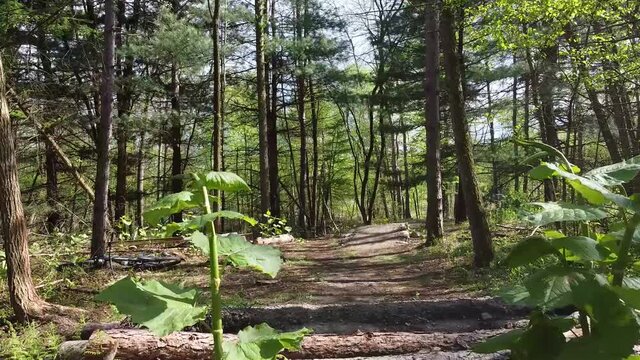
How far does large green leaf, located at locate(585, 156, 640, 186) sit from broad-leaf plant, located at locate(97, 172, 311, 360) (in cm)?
84

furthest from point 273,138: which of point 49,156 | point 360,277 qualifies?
point 360,277

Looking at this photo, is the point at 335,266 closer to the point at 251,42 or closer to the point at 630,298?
the point at 630,298

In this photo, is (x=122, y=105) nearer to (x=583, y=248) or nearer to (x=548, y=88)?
(x=548, y=88)

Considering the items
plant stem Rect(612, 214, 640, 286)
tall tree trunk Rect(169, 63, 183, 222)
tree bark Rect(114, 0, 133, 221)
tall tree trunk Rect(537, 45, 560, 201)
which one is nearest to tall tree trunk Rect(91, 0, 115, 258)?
tall tree trunk Rect(169, 63, 183, 222)

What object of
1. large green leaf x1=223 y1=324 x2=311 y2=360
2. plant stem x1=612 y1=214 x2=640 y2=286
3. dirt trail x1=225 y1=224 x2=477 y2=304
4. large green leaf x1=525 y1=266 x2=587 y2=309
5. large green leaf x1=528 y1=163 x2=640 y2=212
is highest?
large green leaf x1=528 y1=163 x2=640 y2=212

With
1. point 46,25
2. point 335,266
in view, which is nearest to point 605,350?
point 335,266

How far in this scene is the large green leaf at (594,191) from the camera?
39.4 inches

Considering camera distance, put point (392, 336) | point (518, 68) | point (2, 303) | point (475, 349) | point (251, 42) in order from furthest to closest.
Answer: point (251, 42) → point (518, 68) → point (2, 303) → point (392, 336) → point (475, 349)

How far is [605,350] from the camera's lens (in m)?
0.96

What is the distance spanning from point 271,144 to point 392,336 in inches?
786

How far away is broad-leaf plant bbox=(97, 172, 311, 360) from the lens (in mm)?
1188

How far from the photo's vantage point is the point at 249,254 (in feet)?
4.50

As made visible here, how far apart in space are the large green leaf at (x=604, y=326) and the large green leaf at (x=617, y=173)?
285 mm

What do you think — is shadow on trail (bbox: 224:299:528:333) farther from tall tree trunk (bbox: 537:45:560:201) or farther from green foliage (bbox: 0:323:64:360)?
tall tree trunk (bbox: 537:45:560:201)
